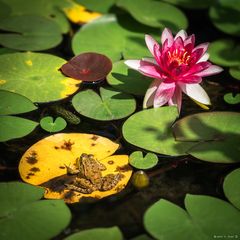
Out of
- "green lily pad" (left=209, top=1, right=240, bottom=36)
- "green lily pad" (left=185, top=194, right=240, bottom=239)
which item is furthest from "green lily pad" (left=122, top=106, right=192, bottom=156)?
"green lily pad" (left=209, top=1, right=240, bottom=36)

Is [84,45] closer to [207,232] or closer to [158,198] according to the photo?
[158,198]

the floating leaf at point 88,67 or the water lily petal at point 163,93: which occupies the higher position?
the water lily petal at point 163,93

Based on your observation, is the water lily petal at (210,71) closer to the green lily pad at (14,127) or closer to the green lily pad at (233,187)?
the green lily pad at (233,187)

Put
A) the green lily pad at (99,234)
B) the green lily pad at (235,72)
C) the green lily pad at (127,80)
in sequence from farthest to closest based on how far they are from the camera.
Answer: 1. the green lily pad at (235,72)
2. the green lily pad at (127,80)
3. the green lily pad at (99,234)

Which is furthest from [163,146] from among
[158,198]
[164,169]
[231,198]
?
[231,198]

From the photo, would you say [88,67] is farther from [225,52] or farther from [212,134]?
[225,52]

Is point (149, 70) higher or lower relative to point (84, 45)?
higher

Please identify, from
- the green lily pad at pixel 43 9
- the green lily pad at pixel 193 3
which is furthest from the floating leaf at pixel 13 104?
the green lily pad at pixel 193 3
